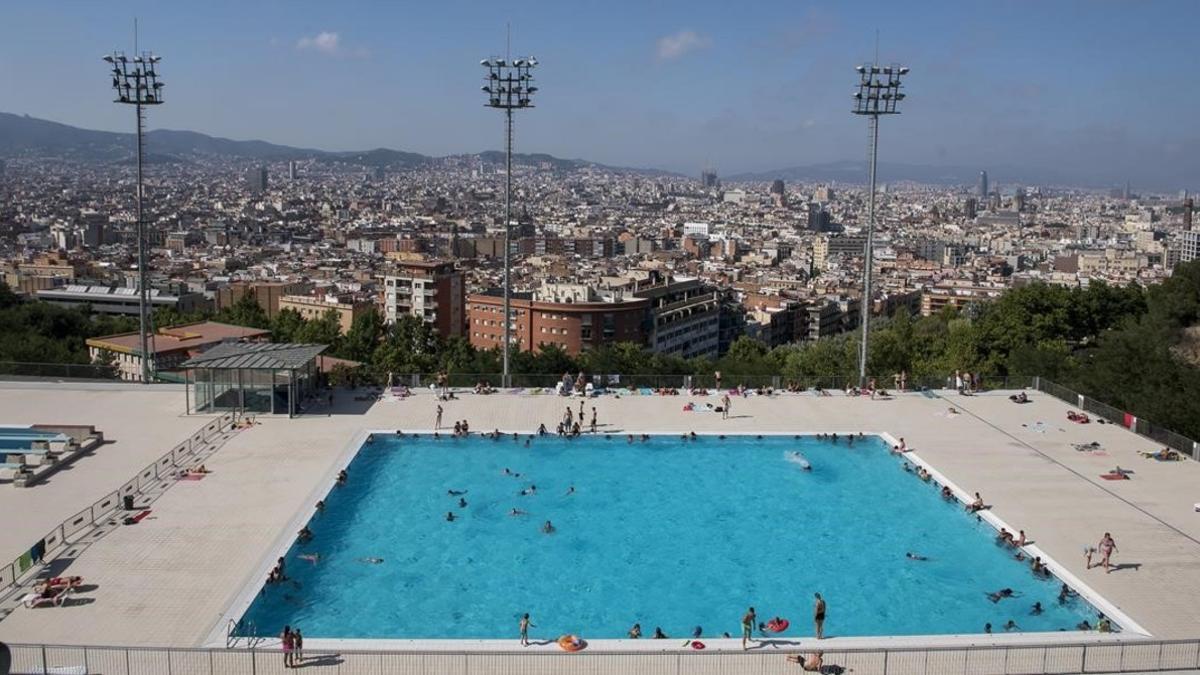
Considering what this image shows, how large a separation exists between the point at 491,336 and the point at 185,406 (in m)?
45.1

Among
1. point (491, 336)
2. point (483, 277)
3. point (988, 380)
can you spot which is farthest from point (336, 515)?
point (483, 277)

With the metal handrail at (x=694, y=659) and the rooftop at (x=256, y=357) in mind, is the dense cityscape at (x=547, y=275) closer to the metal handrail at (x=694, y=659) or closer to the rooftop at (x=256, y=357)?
the rooftop at (x=256, y=357)

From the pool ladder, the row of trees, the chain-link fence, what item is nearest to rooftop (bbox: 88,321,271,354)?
the row of trees

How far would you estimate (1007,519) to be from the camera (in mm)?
17344

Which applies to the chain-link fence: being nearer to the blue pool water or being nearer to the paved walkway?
the blue pool water

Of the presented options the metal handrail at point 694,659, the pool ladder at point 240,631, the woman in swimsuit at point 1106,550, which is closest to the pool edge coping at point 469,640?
the pool ladder at point 240,631

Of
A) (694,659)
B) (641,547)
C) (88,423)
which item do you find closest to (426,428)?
(88,423)

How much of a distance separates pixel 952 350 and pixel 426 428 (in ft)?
70.8

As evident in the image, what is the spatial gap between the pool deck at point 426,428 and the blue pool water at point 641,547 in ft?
2.48

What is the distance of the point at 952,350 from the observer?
36906mm

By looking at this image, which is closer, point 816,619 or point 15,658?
point 15,658

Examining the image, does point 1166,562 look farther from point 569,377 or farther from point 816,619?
point 569,377

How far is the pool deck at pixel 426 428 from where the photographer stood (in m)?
13.1

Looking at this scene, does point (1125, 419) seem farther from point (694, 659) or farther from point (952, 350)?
point (694, 659)
